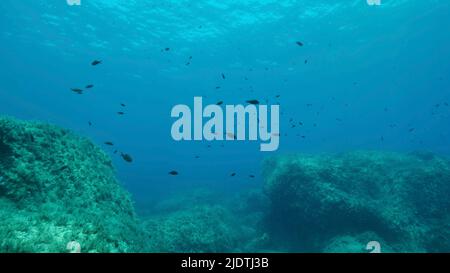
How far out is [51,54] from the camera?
5372cm

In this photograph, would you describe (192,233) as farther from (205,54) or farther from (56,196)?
(205,54)

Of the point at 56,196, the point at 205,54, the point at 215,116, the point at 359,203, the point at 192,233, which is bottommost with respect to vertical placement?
the point at 192,233

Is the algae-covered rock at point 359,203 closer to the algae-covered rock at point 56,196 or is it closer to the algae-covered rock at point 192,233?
the algae-covered rock at point 192,233

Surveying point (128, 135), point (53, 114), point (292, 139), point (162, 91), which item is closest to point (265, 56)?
point (162, 91)

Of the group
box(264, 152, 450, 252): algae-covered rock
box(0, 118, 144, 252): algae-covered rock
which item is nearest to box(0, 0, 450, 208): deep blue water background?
box(264, 152, 450, 252): algae-covered rock

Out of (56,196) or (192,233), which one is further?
(192,233)

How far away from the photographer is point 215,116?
16.5 m

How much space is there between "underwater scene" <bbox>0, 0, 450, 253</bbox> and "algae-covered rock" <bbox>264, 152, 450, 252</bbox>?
0.07m

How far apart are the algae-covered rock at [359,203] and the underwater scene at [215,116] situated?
0.24 feet

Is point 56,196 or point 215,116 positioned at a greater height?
point 215,116

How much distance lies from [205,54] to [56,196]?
44.7 metres

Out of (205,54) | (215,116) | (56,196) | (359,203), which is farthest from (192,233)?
(205,54)

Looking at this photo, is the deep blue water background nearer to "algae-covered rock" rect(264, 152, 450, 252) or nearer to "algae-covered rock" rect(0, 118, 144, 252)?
"algae-covered rock" rect(264, 152, 450, 252)
